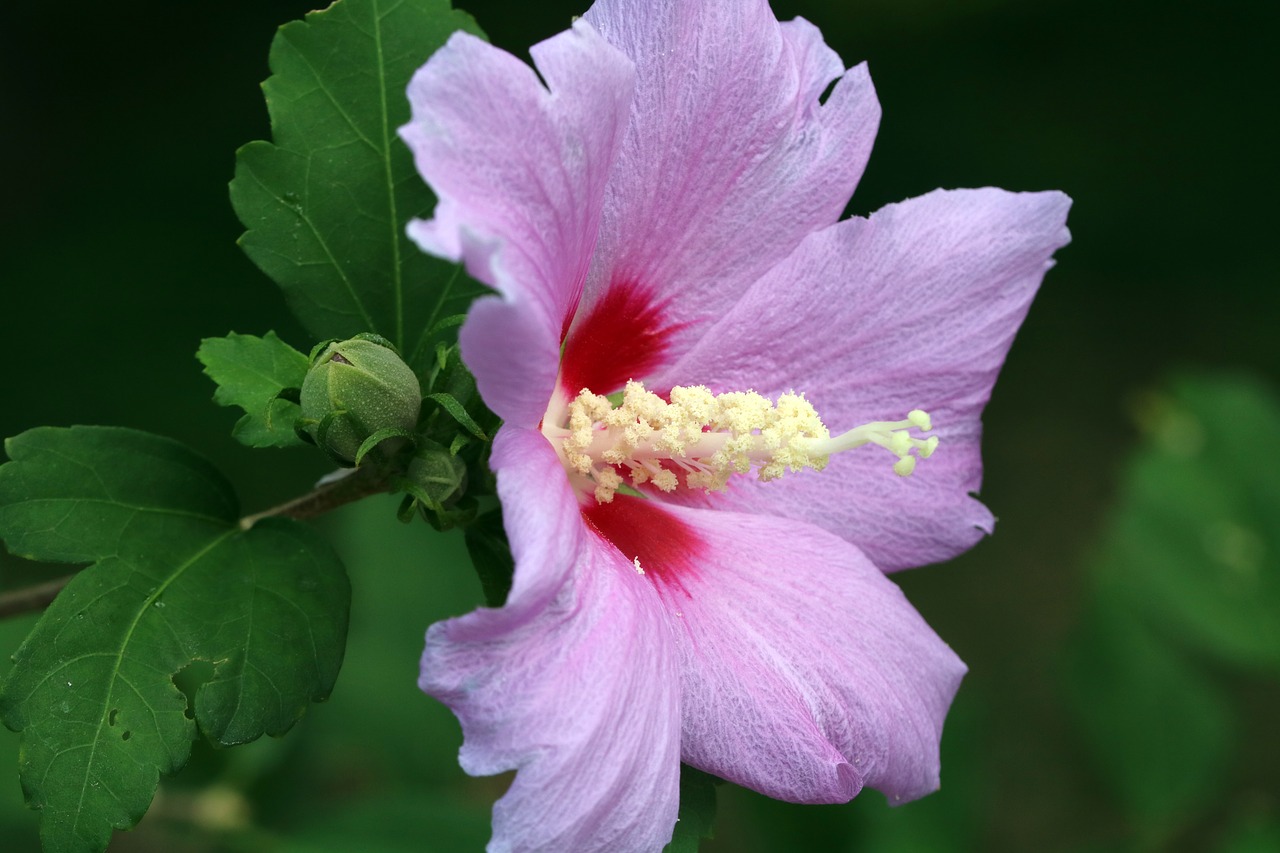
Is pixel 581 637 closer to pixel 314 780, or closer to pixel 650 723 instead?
pixel 650 723

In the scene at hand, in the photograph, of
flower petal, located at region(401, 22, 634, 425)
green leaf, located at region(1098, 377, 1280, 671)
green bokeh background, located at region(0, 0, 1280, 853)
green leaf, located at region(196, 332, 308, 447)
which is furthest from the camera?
green leaf, located at region(1098, 377, 1280, 671)

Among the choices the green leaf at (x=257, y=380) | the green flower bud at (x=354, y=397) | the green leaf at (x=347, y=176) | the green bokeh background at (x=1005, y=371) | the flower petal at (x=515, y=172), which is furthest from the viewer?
the green bokeh background at (x=1005, y=371)

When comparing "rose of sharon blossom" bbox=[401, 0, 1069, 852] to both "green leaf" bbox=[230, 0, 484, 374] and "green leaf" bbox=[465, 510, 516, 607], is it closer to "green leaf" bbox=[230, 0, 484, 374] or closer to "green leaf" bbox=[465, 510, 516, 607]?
"green leaf" bbox=[465, 510, 516, 607]

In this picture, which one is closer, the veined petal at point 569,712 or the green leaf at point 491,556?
the veined petal at point 569,712

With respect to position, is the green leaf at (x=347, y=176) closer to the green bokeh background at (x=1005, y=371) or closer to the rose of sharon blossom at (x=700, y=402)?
the rose of sharon blossom at (x=700, y=402)

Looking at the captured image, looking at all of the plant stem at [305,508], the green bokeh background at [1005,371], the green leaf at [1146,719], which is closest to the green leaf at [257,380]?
the plant stem at [305,508]

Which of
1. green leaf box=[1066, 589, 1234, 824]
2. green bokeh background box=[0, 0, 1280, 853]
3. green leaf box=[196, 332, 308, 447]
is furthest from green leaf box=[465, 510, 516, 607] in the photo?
green leaf box=[1066, 589, 1234, 824]

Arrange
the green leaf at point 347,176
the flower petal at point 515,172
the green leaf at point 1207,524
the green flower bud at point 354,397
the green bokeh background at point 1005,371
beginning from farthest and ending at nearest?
the green leaf at point 1207,524
the green bokeh background at point 1005,371
the green leaf at point 347,176
the green flower bud at point 354,397
the flower petal at point 515,172
